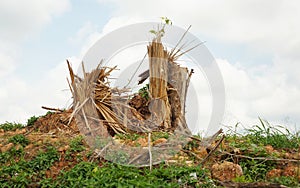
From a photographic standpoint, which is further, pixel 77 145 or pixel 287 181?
pixel 77 145

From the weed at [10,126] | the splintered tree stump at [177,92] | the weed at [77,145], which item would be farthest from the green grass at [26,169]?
the splintered tree stump at [177,92]

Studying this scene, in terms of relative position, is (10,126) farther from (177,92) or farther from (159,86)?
(177,92)

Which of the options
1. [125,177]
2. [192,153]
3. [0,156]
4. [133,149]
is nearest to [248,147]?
[192,153]

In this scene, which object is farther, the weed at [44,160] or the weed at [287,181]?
the weed at [44,160]

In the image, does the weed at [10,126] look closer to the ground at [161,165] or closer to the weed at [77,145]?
the ground at [161,165]

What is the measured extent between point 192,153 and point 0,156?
2051mm

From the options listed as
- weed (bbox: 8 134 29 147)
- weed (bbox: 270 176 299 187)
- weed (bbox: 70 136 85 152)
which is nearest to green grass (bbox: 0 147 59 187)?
weed (bbox: 70 136 85 152)

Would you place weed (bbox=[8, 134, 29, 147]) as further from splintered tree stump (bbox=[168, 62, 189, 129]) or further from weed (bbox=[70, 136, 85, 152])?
splintered tree stump (bbox=[168, 62, 189, 129])

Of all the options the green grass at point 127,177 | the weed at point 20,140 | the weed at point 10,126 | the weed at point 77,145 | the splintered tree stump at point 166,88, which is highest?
the splintered tree stump at point 166,88

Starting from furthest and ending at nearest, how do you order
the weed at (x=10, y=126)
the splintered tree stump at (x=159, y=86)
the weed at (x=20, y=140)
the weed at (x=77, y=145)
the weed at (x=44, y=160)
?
the weed at (x=10, y=126) < the splintered tree stump at (x=159, y=86) < the weed at (x=20, y=140) < the weed at (x=77, y=145) < the weed at (x=44, y=160)

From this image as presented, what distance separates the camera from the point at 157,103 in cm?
671

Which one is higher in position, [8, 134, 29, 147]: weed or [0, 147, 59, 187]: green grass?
[8, 134, 29, 147]: weed

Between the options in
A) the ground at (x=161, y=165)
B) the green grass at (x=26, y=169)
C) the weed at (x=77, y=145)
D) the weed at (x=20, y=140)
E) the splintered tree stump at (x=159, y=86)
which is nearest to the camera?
the ground at (x=161, y=165)

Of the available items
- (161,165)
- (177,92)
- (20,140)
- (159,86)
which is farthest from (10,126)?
(161,165)
